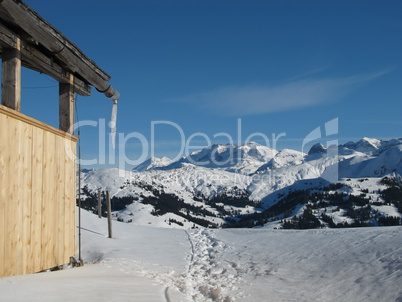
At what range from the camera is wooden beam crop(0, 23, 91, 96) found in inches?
316

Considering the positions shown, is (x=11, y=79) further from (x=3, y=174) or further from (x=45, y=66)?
(x=3, y=174)

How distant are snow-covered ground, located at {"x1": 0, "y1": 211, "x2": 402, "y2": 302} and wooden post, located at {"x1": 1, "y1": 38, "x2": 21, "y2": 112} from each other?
136 inches

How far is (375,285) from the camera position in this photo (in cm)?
817

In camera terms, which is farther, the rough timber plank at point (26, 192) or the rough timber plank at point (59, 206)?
the rough timber plank at point (59, 206)

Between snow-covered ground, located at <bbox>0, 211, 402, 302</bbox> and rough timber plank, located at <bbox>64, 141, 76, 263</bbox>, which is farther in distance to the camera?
rough timber plank, located at <bbox>64, 141, 76, 263</bbox>

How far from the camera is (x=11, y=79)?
809cm

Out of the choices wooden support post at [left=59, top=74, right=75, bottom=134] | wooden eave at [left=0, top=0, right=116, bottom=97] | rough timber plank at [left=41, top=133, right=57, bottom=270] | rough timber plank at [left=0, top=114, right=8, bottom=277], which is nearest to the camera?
rough timber plank at [left=0, top=114, right=8, bottom=277]

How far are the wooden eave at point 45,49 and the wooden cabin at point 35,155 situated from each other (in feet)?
0.05

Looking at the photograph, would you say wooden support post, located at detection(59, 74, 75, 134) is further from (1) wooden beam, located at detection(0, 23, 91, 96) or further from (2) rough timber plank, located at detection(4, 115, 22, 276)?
(2) rough timber plank, located at detection(4, 115, 22, 276)

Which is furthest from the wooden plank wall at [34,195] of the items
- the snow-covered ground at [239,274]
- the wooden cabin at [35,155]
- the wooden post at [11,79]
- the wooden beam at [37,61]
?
the wooden beam at [37,61]

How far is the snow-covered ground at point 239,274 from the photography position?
7273 millimetres

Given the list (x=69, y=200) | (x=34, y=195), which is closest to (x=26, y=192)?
(x=34, y=195)

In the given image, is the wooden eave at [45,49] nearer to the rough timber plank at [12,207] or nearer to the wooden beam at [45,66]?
the wooden beam at [45,66]

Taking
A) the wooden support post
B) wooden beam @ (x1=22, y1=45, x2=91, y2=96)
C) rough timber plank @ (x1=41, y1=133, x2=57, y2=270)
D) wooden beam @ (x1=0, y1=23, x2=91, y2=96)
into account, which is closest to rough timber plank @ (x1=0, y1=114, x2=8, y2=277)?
rough timber plank @ (x1=41, y1=133, x2=57, y2=270)
